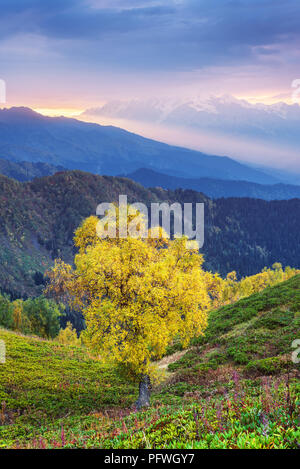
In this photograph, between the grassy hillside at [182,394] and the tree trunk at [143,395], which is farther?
the tree trunk at [143,395]

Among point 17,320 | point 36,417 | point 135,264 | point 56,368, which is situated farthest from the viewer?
point 17,320

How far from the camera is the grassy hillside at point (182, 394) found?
24.8 feet

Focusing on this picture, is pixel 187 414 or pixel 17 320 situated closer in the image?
pixel 187 414

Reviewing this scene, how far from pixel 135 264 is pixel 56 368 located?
15166mm

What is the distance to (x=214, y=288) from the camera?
58219 millimetres

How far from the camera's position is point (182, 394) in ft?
69.6

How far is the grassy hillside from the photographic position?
7.56 meters

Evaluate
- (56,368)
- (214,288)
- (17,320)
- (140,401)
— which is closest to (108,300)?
(140,401)

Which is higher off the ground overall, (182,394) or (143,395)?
(182,394)

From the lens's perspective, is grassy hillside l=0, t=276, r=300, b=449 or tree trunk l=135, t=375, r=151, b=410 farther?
tree trunk l=135, t=375, r=151, b=410
